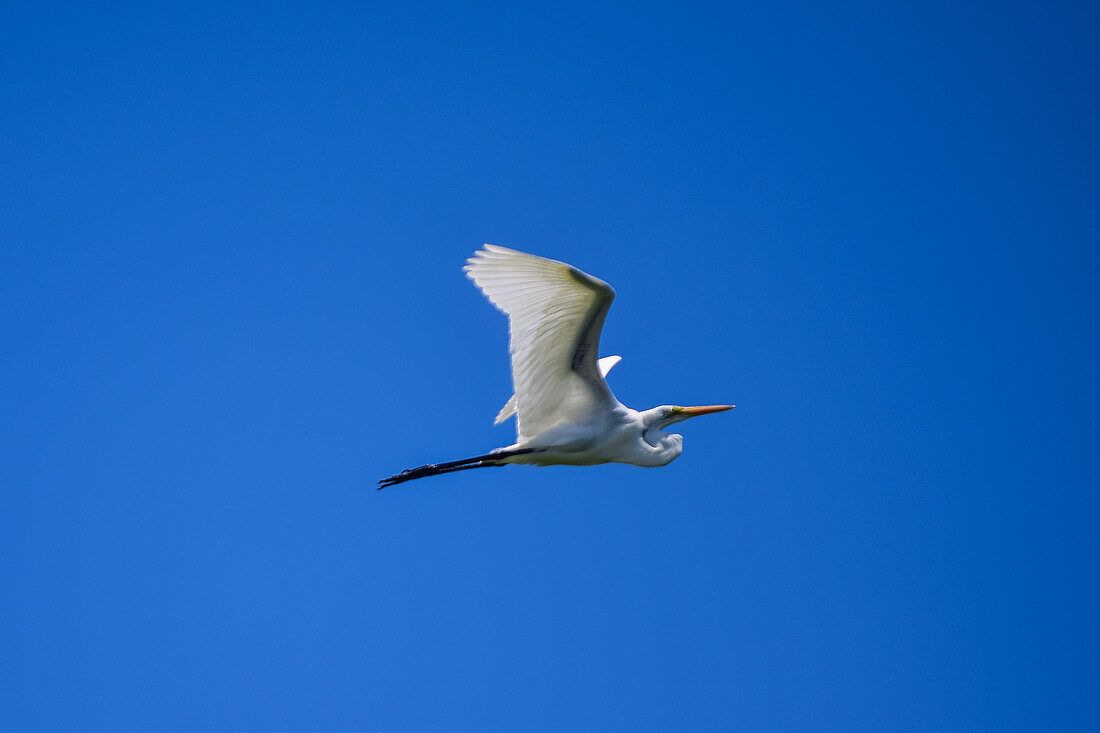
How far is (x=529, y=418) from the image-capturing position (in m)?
8.93

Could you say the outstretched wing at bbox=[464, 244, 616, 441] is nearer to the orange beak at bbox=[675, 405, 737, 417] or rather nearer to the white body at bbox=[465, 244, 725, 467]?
the white body at bbox=[465, 244, 725, 467]

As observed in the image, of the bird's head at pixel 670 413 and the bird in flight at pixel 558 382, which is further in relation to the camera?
the bird's head at pixel 670 413

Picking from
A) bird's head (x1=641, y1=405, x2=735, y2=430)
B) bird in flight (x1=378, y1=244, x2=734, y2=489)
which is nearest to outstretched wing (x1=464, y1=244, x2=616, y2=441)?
bird in flight (x1=378, y1=244, x2=734, y2=489)

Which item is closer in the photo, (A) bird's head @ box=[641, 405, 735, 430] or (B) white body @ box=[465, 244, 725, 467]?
(B) white body @ box=[465, 244, 725, 467]

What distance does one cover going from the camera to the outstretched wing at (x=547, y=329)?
312 inches

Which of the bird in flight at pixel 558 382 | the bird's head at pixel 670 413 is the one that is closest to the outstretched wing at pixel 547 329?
the bird in flight at pixel 558 382

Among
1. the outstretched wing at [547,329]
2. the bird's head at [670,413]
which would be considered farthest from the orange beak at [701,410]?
the outstretched wing at [547,329]

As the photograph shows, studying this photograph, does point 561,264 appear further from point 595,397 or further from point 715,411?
point 715,411

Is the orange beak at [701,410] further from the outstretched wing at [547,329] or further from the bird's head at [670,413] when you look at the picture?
the outstretched wing at [547,329]

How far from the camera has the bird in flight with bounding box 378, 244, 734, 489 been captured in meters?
7.96

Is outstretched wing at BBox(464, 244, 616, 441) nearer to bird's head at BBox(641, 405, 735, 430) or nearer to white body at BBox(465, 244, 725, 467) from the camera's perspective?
white body at BBox(465, 244, 725, 467)

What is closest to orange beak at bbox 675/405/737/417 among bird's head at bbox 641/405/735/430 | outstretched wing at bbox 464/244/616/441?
bird's head at bbox 641/405/735/430

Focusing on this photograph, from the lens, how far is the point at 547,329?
8.31 metres

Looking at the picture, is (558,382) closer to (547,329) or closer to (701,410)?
(547,329)
